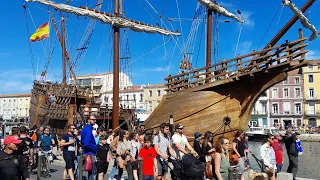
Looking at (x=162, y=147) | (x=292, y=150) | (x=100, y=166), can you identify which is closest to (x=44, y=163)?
(x=100, y=166)

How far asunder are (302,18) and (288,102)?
2296 inches

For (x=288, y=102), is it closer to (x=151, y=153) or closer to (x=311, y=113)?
(x=311, y=113)

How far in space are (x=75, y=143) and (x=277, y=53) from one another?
344 inches

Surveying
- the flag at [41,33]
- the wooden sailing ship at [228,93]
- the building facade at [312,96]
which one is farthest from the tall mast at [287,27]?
the building facade at [312,96]

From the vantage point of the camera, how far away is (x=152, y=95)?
7100 cm

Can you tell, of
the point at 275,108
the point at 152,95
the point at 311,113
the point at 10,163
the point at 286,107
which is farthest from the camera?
the point at 275,108

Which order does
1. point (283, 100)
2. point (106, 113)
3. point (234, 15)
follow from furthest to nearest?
point (283, 100) < point (106, 113) < point (234, 15)

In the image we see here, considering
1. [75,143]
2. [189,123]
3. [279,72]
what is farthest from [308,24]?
[75,143]

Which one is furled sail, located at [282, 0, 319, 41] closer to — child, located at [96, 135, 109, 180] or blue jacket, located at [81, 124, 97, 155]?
child, located at [96, 135, 109, 180]

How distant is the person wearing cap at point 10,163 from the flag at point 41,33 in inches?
1125

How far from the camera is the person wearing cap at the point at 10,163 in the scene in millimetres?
5410

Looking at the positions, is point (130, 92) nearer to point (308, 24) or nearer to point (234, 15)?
point (234, 15)

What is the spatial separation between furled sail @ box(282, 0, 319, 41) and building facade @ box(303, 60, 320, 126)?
55.4 m

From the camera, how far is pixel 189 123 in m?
16.8
